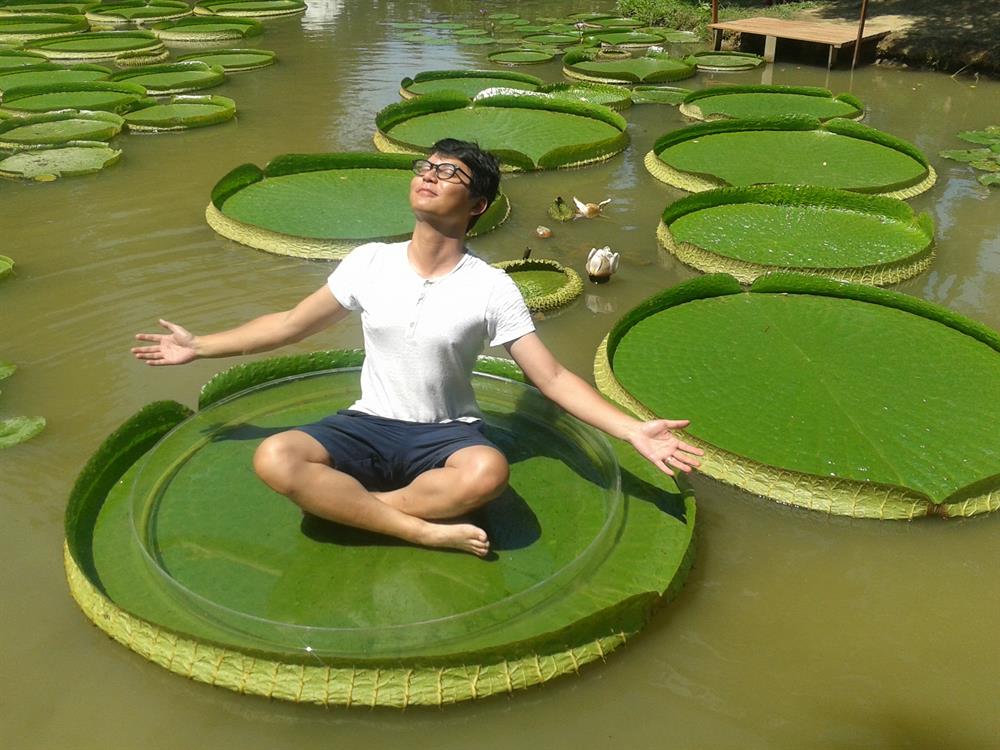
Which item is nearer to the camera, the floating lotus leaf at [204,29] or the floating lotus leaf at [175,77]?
the floating lotus leaf at [175,77]

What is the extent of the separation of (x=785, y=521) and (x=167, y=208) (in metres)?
4.45

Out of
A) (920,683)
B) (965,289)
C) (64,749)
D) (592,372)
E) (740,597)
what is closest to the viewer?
(64,749)

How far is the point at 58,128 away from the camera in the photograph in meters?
7.06

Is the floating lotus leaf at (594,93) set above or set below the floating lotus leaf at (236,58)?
below

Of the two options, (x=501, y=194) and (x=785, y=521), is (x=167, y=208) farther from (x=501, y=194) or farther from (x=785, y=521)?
(x=785, y=521)

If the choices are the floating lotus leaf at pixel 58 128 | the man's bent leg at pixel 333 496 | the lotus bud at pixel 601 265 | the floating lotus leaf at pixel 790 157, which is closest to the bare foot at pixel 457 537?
the man's bent leg at pixel 333 496

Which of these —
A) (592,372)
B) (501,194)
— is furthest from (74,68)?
(592,372)

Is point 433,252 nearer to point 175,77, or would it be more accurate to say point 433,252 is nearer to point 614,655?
point 614,655

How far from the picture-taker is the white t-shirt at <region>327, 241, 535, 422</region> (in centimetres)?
250

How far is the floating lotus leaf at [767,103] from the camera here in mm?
7629

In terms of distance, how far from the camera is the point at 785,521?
2.94m

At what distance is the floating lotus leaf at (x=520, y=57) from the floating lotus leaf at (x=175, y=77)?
3059 millimetres

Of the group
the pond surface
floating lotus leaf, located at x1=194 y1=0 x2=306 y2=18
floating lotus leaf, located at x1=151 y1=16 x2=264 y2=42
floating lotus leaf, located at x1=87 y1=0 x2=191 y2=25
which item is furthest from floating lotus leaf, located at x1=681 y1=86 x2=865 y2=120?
floating lotus leaf, located at x1=87 y1=0 x2=191 y2=25

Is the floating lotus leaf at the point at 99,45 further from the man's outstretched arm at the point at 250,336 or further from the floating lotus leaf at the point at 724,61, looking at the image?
the man's outstretched arm at the point at 250,336
